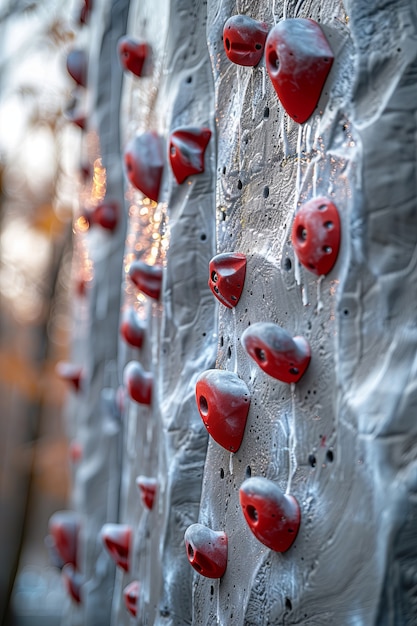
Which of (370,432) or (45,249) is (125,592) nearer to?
(370,432)

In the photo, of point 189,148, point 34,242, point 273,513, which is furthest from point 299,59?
point 34,242

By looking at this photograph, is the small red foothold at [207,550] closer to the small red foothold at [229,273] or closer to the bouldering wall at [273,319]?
the bouldering wall at [273,319]

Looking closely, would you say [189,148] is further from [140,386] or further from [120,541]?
[120,541]

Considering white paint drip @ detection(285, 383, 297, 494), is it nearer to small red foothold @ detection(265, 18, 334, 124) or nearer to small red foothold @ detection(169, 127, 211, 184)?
small red foothold @ detection(265, 18, 334, 124)

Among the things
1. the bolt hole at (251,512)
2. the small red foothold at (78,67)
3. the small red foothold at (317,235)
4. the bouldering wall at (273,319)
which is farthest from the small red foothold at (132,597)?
the small red foothold at (78,67)

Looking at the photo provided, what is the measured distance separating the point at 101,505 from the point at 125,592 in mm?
1122

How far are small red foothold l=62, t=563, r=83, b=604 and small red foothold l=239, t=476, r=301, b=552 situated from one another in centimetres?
203

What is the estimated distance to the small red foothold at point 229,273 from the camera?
A: 4.62 feet

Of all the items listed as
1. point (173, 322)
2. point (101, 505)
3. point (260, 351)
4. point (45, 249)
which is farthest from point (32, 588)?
point (260, 351)

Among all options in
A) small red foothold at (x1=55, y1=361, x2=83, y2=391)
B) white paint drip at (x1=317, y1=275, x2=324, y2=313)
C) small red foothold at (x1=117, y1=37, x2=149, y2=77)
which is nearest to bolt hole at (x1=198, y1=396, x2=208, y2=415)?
white paint drip at (x1=317, y1=275, x2=324, y2=313)

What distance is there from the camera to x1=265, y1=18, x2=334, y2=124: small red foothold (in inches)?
47.0

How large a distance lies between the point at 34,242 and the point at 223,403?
18.5 feet

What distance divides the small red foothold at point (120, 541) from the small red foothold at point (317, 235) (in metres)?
1.14

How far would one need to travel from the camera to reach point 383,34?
3.77ft
